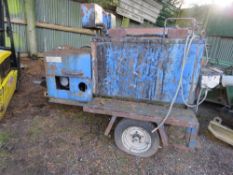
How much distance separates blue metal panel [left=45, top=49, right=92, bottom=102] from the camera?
2371mm

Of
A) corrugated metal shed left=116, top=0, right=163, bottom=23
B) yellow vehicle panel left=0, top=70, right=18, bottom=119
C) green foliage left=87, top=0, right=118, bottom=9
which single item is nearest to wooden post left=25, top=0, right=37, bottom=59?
yellow vehicle panel left=0, top=70, right=18, bottom=119

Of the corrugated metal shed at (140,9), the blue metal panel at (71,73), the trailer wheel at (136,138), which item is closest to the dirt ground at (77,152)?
the trailer wheel at (136,138)

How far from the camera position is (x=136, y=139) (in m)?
2.22

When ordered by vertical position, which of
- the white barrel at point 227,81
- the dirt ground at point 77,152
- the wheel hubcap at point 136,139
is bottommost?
the dirt ground at point 77,152

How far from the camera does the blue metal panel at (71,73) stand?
2.37 m

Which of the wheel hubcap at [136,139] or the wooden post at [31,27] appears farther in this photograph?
the wooden post at [31,27]

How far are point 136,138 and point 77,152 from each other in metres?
0.85

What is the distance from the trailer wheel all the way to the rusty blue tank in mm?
396

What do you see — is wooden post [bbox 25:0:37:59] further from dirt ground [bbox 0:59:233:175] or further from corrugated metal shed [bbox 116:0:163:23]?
corrugated metal shed [bbox 116:0:163:23]

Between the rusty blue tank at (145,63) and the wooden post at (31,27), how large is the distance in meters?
3.60

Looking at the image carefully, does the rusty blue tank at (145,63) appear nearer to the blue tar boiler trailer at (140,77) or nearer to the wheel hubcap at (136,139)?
the blue tar boiler trailer at (140,77)

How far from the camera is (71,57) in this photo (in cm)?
238

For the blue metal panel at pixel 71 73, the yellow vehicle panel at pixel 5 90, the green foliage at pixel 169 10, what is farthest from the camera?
the green foliage at pixel 169 10

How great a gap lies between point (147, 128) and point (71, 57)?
1.51m
